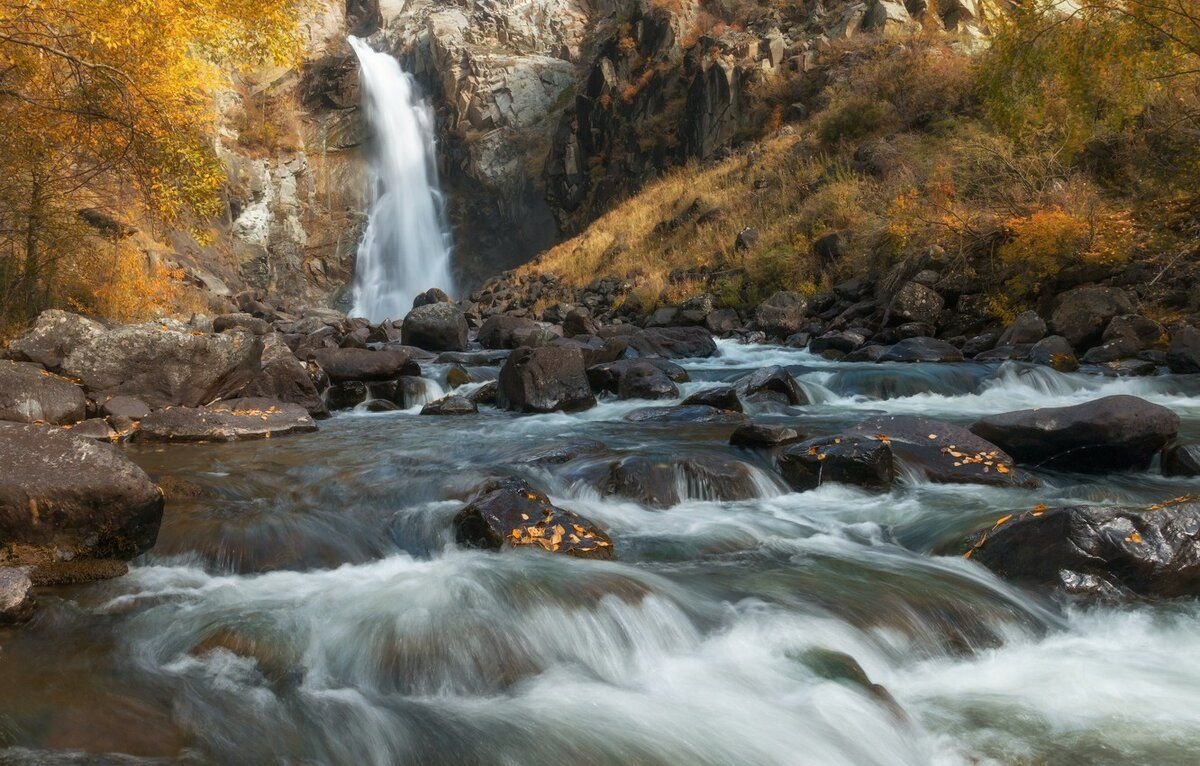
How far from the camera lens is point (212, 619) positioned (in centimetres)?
416

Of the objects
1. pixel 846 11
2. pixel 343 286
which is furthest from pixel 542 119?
pixel 846 11

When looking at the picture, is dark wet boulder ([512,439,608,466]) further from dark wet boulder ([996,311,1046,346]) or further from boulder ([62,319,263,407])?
dark wet boulder ([996,311,1046,346])

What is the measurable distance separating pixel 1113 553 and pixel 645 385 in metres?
7.57

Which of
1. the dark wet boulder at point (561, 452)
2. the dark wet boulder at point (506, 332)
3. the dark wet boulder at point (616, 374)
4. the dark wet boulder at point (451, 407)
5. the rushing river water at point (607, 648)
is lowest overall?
the rushing river water at point (607, 648)

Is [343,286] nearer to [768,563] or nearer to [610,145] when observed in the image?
[610,145]

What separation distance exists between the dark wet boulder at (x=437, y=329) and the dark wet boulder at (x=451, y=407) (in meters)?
6.81

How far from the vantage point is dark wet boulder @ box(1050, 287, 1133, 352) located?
39.1 ft

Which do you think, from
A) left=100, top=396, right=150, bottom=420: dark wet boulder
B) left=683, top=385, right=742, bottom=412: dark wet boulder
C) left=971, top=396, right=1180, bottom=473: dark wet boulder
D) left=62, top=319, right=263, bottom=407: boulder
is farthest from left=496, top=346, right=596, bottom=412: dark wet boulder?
left=971, top=396, right=1180, bottom=473: dark wet boulder

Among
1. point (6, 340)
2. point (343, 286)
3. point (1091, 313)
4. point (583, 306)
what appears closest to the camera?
point (6, 340)

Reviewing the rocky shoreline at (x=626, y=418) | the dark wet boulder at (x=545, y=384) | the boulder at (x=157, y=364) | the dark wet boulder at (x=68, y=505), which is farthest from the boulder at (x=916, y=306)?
the dark wet boulder at (x=68, y=505)

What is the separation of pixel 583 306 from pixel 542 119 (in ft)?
80.6

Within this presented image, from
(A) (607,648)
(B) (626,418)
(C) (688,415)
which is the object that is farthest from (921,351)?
(A) (607,648)

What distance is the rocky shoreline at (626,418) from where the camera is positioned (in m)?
4.45

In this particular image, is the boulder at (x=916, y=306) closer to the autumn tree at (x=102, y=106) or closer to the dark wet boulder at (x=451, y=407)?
the dark wet boulder at (x=451, y=407)
